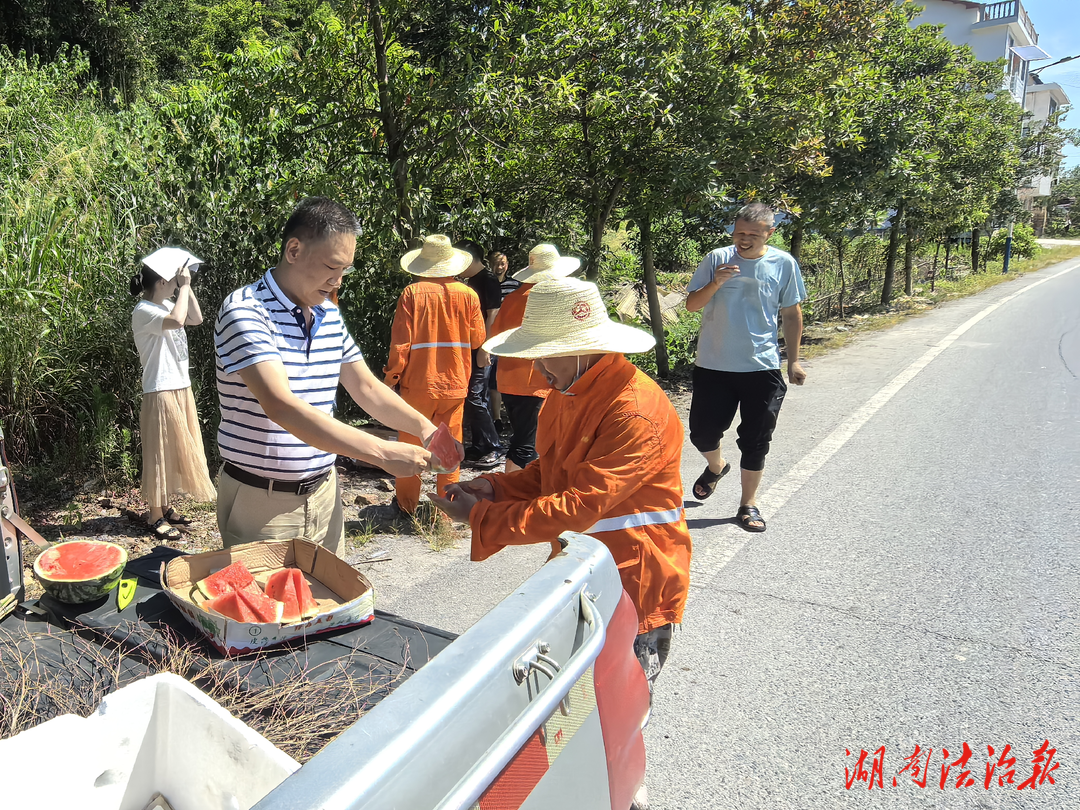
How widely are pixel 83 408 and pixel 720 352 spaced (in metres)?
4.42

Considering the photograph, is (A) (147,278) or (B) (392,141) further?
(B) (392,141)

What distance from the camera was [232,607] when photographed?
2.10m

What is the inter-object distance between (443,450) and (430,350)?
99.2 inches

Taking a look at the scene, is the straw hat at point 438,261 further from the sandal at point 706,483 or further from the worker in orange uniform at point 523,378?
the sandal at point 706,483

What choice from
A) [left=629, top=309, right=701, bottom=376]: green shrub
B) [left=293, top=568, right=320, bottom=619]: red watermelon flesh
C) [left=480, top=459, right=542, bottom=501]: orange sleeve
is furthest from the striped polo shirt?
[left=629, top=309, right=701, bottom=376]: green shrub

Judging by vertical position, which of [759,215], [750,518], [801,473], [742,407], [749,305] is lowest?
[801,473]

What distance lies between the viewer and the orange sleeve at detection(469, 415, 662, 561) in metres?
2.28

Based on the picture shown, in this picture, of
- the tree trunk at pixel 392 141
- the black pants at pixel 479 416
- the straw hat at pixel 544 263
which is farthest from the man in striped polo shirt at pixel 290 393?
the tree trunk at pixel 392 141

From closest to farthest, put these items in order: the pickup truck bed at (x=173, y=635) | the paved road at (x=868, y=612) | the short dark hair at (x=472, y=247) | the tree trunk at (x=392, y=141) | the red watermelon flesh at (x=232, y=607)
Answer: the pickup truck bed at (x=173, y=635)
the red watermelon flesh at (x=232, y=607)
the paved road at (x=868, y=612)
the tree trunk at (x=392, y=141)
the short dark hair at (x=472, y=247)

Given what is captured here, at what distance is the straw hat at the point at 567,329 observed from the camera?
2.40 metres

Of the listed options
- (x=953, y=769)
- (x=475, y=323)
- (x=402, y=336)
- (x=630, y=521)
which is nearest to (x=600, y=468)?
(x=630, y=521)

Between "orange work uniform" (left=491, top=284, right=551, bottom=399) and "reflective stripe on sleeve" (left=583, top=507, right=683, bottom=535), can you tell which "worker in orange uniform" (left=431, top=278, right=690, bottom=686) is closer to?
"reflective stripe on sleeve" (left=583, top=507, right=683, bottom=535)

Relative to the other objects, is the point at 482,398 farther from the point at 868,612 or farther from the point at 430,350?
the point at 868,612

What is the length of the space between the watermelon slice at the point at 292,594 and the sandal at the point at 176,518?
3160 mm
